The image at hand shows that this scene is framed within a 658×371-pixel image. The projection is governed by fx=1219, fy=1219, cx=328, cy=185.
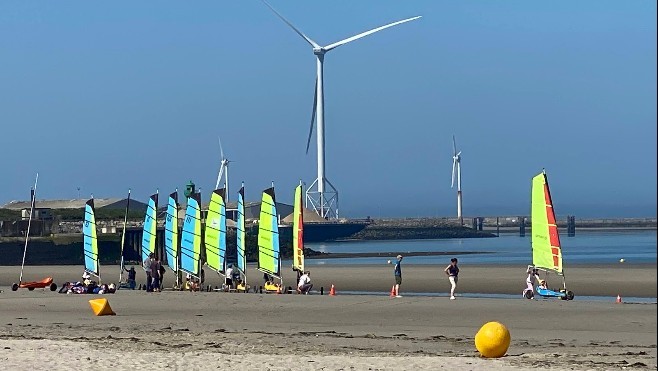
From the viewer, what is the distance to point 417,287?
3656 cm

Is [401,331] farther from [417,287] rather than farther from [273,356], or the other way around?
[417,287]

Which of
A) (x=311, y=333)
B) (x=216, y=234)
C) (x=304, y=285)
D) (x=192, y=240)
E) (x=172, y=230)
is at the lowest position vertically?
(x=311, y=333)

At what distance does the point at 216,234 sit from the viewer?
38000 millimetres

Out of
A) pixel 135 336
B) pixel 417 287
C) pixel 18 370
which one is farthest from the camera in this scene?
pixel 417 287

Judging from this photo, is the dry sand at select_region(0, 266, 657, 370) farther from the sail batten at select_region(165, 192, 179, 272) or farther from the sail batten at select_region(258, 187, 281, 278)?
the sail batten at select_region(165, 192, 179, 272)

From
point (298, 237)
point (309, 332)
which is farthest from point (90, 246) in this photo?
point (309, 332)

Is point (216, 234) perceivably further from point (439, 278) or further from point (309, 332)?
point (309, 332)

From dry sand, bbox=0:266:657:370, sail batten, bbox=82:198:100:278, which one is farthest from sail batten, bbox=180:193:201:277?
dry sand, bbox=0:266:657:370

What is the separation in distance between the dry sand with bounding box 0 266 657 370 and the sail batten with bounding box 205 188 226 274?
596 cm

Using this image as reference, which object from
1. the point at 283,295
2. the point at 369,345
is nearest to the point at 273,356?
the point at 369,345

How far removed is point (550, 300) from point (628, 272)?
581 inches

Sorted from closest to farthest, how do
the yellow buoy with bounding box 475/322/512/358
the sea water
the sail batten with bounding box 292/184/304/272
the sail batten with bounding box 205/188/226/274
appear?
the yellow buoy with bounding box 475/322/512/358
the sail batten with bounding box 292/184/304/272
the sail batten with bounding box 205/188/226/274
the sea water

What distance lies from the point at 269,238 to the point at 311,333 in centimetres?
1639

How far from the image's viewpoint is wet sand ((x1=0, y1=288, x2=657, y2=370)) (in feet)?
49.5
